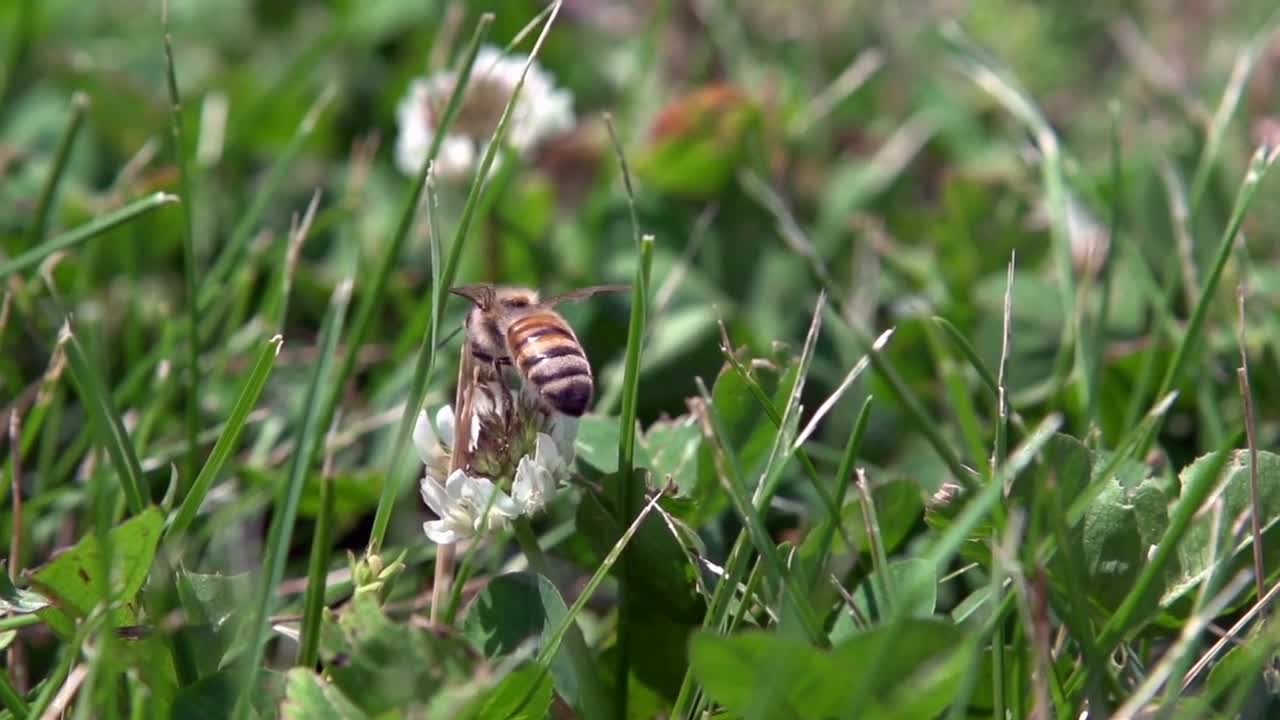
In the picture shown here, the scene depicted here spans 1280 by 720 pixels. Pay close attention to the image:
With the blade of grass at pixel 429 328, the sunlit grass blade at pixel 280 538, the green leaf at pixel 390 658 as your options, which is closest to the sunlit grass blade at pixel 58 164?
the blade of grass at pixel 429 328

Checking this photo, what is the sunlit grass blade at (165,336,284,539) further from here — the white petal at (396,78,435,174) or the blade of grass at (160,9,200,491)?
the white petal at (396,78,435,174)

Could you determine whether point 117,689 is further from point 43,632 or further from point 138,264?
point 138,264

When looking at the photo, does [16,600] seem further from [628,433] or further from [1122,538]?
[1122,538]

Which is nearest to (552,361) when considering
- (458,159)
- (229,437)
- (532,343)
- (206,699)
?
(532,343)

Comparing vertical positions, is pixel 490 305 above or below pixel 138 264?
above

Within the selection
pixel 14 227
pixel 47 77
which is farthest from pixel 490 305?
pixel 47 77

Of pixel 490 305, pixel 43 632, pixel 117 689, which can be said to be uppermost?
pixel 490 305

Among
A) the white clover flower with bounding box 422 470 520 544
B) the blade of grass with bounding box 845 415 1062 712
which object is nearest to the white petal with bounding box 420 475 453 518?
the white clover flower with bounding box 422 470 520 544
